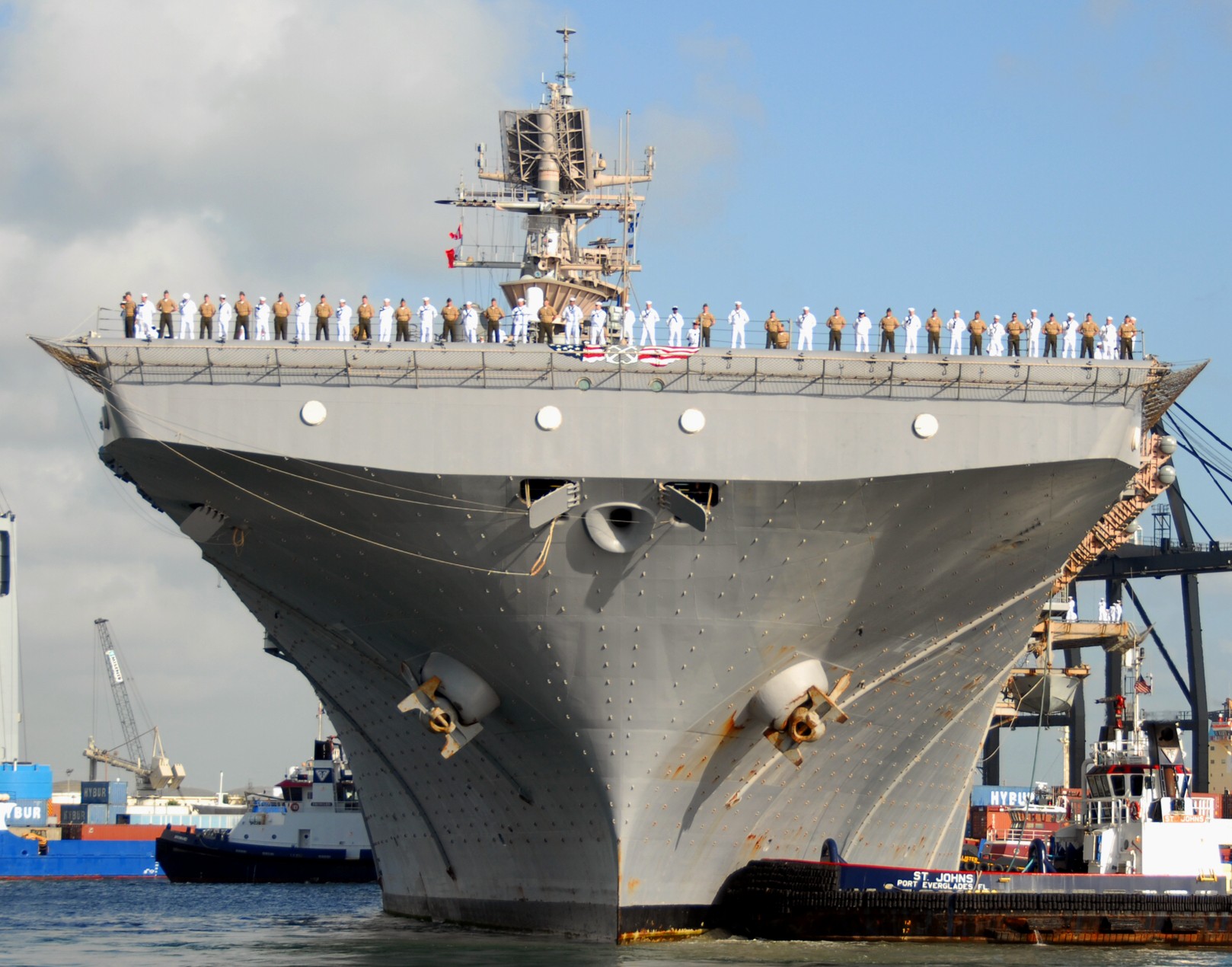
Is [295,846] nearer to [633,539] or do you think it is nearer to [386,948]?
[386,948]

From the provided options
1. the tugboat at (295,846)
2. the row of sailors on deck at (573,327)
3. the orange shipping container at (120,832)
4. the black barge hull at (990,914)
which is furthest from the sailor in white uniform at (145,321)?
the orange shipping container at (120,832)

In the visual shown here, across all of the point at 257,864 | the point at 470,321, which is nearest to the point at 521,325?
the point at 470,321

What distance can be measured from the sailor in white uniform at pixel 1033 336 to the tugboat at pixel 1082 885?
693 cm

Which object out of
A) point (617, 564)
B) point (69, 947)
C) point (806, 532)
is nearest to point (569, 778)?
point (617, 564)

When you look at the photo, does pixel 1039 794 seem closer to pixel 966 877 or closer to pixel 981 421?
pixel 966 877

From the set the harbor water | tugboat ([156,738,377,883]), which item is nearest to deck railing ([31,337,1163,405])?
the harbor water

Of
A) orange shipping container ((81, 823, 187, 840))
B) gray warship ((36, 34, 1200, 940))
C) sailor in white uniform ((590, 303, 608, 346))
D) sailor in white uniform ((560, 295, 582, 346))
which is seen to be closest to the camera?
gray warship ((36, 34, 1200, 940))

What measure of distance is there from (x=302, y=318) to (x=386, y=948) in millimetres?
8274

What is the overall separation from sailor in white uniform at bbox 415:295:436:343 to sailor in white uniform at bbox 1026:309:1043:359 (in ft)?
25.3

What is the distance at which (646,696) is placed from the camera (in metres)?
19.6

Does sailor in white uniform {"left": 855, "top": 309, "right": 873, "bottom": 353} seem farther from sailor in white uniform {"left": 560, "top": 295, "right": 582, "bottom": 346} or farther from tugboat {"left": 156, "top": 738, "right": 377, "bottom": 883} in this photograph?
tugboat {"left": 156, "top": 738, "right": 377, "bottom": 883}

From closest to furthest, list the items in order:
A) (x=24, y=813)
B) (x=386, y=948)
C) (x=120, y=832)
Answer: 1. (x=386, y=948)
2. (x=24, y=813)
3. (x=120, y=832)

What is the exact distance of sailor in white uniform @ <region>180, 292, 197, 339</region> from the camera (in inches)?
816

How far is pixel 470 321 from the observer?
21.5 metres
